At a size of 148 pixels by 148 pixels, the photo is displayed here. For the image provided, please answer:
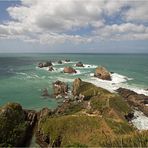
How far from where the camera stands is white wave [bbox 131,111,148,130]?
33.2 meters

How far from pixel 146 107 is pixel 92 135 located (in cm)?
1801

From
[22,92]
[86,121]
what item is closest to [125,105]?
[86,121]

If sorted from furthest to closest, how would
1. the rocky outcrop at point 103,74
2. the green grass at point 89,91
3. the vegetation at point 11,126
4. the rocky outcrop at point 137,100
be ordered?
the rocky outcrop at point 103,74 → the green grass at point 89,91 → the rocky outcrop at point 137,100 → the vegetation at point 11,126

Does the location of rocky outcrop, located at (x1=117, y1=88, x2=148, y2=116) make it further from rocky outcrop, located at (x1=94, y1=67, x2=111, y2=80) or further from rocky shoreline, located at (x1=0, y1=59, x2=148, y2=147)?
rocky outcrop, located at (x1=94, y1=67, x2=111, y2=80)

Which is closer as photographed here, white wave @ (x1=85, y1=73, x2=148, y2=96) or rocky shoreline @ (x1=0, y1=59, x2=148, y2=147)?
→ rocky shoreline @ (x1=0, y1=59, x2=148, y2=147)

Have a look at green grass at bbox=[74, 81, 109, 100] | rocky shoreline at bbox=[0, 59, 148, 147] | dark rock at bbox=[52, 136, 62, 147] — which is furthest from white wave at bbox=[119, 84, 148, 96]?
dark rock at bbox=[52, 136, 62, 147]

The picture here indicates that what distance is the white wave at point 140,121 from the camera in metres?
33.2

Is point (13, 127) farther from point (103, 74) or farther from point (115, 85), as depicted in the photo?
point (103, 74)

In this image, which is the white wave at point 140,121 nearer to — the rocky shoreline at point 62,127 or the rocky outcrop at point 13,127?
the rocky shoreline at point 62,127

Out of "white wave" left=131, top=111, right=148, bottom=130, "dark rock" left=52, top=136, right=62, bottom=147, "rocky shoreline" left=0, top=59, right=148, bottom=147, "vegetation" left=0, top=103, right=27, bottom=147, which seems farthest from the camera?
"white wave" left=131, top=111, right=148, bottom=130

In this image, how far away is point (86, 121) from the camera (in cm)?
2755

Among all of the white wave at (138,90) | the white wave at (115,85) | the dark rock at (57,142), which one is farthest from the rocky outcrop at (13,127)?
the white wave at (138,90)

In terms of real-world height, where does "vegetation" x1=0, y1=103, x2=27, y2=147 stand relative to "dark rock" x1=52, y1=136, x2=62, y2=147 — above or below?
above

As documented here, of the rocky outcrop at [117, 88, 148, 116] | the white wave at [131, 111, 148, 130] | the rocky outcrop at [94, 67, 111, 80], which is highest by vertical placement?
the rocky outcrop at [94, 67, 111, 80]
